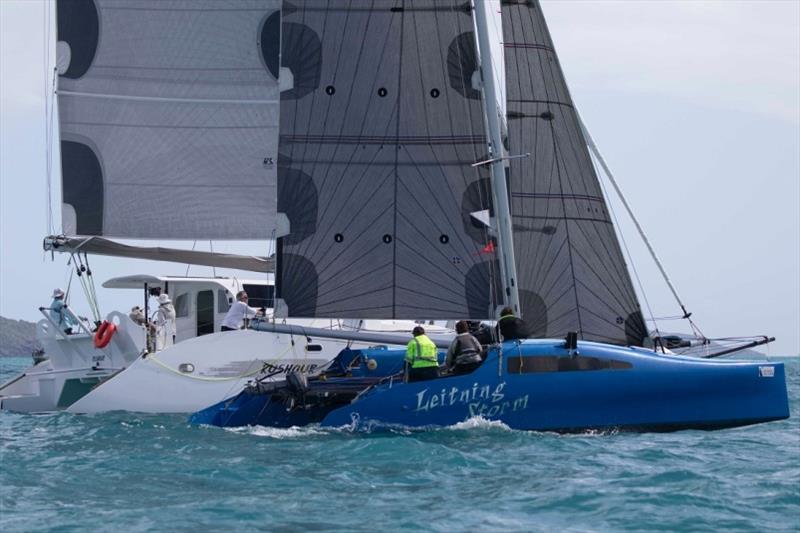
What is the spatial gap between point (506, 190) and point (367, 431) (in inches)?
185

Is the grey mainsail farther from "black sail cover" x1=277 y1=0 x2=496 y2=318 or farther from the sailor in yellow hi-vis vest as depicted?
the sailor in yellow hi-vis vest

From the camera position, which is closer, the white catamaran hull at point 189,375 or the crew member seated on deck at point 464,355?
the crew member seated on deck at point 464,355

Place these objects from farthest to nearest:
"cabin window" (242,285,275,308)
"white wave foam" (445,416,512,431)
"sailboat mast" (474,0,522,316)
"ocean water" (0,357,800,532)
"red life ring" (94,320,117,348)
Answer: "cabin window" (242,285,275,308)
"red life ring" (94,320,117,348)
"sailboat mast" (474,0,522,316)
"white wave foam" (445,416,512,431)
"ocean water" (0,357,800,532)

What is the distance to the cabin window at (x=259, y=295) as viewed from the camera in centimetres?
2864

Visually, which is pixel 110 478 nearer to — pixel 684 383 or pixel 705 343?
pixel 684 383

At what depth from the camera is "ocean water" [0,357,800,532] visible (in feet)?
40.5

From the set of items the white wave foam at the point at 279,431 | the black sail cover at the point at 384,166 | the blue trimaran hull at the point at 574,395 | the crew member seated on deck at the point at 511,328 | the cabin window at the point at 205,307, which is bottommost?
the white wave foam at the point at 279,431

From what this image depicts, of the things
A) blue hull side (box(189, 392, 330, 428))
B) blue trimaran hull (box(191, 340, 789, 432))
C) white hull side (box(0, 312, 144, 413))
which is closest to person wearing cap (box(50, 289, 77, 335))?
white hull side (box(0, 312, 144, 413))

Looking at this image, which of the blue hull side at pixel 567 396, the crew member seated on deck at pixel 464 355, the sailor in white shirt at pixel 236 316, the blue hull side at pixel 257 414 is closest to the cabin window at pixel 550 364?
the blue hull side at pixel 567 396

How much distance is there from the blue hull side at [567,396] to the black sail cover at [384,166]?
Answer: 2.16 metres

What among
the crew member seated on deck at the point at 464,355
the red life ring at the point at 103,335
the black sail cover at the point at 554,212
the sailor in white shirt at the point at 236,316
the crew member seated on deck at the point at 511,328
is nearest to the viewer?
the crew member seated on deck at the point at 464,355

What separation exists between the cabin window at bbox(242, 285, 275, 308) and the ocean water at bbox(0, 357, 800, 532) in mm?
8781

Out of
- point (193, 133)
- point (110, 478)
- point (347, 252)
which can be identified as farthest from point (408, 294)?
point (193, 133)

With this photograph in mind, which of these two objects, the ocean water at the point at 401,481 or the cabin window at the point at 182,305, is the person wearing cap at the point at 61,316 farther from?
the ocean water at the point at 401,481
